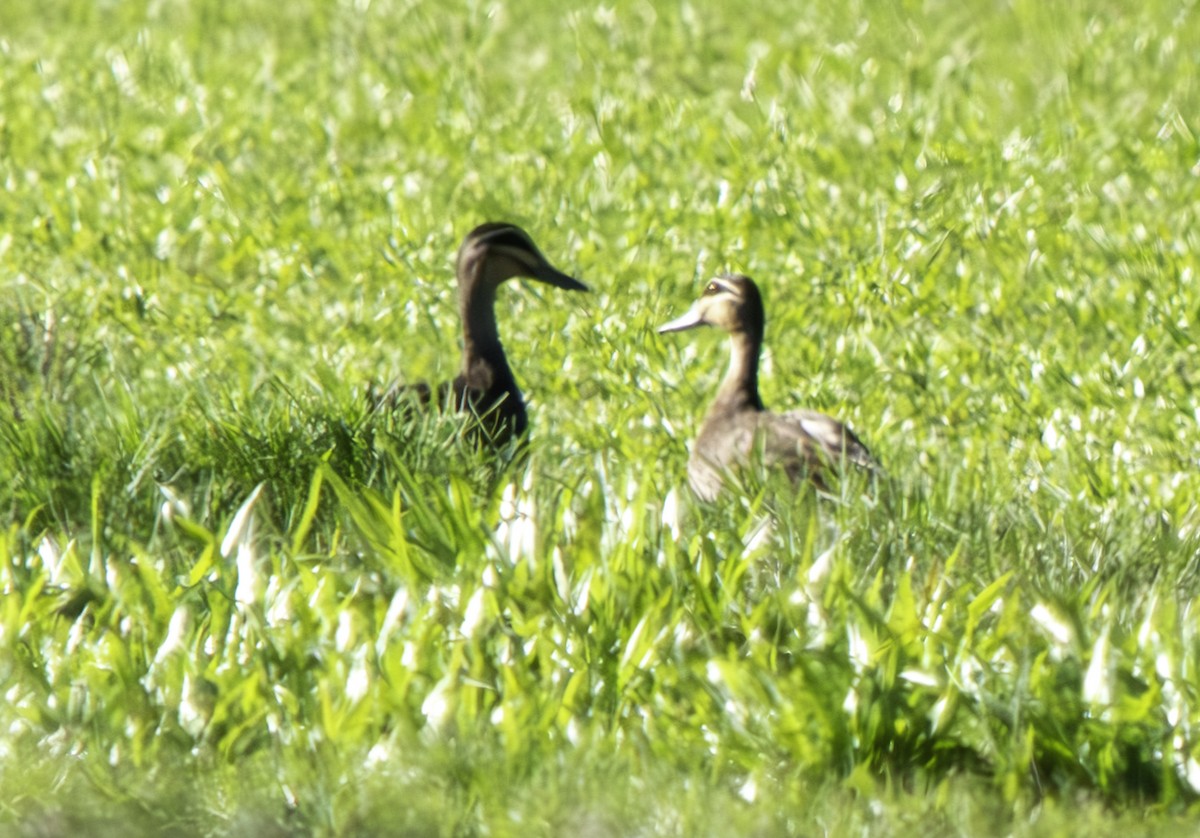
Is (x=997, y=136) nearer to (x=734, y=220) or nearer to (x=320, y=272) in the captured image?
(x=734, y=220)

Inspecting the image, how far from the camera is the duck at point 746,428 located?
568 cm

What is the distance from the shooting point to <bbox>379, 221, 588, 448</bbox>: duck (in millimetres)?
6438

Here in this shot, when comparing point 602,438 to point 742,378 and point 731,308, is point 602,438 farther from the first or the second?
point 731,308

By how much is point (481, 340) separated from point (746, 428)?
1.13 meters

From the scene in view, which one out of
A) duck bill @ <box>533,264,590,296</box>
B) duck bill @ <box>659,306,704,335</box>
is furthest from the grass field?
duck bill @ <box>533,264,590,296</box>

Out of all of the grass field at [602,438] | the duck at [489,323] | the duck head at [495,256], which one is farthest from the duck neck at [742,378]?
the duck head at [495,256]

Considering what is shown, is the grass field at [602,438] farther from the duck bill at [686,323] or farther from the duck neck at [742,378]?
the duck neck at [742,378]

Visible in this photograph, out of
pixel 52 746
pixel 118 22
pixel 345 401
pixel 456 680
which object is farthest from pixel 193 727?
pixel 118 22

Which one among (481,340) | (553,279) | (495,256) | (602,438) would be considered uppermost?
(495,256)

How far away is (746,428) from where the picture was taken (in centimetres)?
627

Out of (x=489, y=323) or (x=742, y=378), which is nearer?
(x=742, y=378)

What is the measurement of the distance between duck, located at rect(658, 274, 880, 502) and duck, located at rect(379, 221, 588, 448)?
580 mm

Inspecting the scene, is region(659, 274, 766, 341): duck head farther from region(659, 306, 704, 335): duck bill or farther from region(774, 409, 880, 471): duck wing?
region(774, 409, 880, 471): duck wing

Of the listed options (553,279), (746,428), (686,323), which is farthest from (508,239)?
(746,428)
